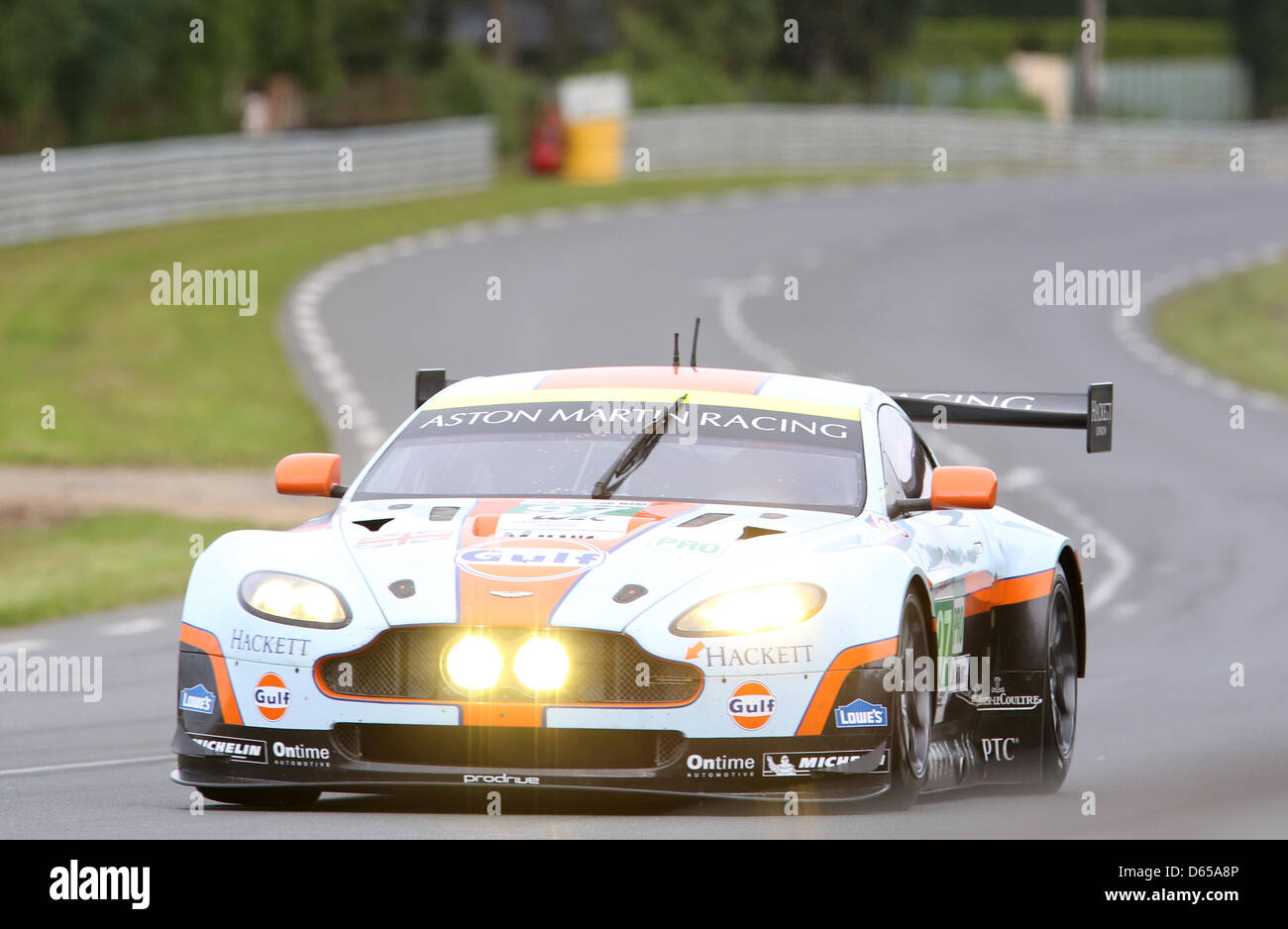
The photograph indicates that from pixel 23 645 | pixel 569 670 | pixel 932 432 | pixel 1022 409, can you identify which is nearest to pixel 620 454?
pixel 569 670

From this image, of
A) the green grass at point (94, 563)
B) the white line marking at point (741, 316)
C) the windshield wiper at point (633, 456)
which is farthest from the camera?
the white line marking at point (741, 316)

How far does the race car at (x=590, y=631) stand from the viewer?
685 centimetres

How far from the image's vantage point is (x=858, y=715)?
700 centimetres

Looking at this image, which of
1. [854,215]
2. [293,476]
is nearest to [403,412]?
[293,476]

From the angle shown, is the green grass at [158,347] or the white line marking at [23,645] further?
the green grass at [158,347]

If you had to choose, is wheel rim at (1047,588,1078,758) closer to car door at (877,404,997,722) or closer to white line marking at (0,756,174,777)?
car door at (877,404,997,722)

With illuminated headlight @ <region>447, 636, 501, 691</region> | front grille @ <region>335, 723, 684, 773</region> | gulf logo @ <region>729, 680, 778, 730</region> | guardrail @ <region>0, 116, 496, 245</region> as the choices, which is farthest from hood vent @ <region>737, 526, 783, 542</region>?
guardrail @ <region>0, 116, 496, 245</region>

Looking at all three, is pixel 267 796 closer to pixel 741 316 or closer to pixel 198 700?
pixel 198 700

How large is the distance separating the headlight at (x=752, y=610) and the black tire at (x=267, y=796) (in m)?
1.22

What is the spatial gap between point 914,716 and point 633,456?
4.28 feet

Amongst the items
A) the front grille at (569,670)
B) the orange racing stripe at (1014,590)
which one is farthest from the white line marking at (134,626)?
the front grille at (569,670)

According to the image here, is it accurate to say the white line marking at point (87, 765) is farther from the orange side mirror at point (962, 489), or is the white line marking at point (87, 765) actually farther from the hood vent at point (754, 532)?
the orange side mirror at point (962, 489)

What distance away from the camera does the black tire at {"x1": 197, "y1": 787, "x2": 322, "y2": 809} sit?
23.8 feet
